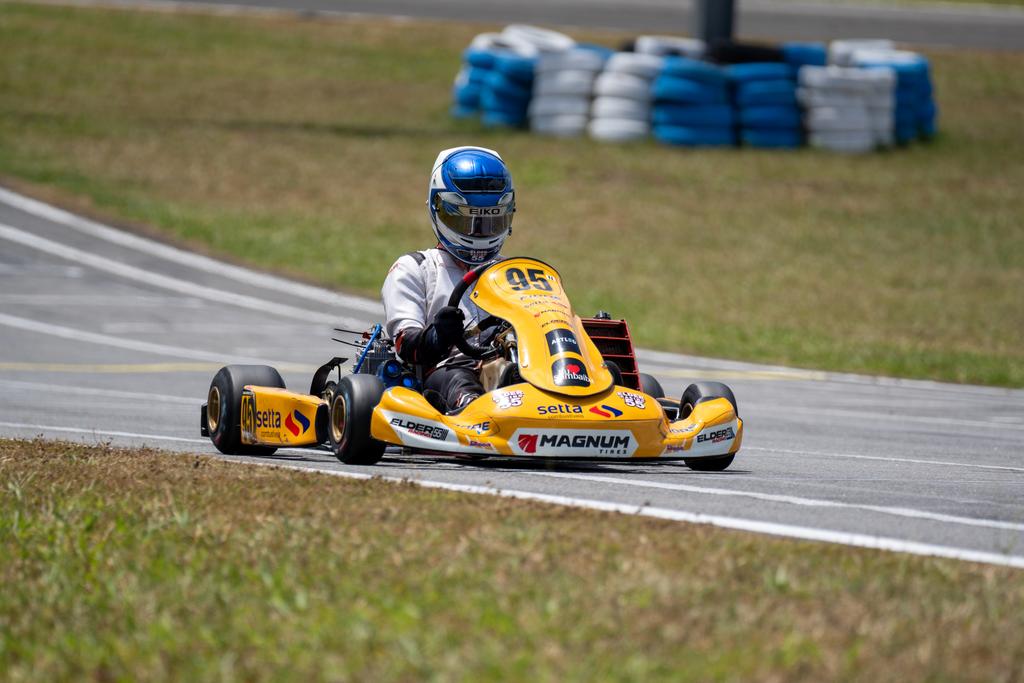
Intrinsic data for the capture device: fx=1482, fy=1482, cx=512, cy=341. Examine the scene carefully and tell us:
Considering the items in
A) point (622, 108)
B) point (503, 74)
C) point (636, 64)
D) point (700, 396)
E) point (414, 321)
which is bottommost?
point (700, 396)

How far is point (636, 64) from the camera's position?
24.2m

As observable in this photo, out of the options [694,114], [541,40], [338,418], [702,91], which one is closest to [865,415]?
[338,418]

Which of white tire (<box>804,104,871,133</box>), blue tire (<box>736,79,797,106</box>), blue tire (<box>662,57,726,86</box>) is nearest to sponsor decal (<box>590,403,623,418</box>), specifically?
blue tire (<box>662,57,726,86</box>)

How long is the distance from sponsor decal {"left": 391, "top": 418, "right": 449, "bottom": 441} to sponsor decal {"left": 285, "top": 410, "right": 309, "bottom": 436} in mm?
1118

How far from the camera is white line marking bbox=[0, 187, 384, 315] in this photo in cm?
1791

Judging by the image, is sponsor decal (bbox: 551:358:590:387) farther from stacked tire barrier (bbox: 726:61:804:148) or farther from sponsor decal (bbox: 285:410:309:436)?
stacked tire barrier (bbox: 726:61:804:148)

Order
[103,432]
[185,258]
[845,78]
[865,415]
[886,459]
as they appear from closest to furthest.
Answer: [886,459], [103,432], [865,415], [185,258], [845,78]

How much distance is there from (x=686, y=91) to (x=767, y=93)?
1430mm

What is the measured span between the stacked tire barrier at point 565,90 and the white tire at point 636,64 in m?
0.26

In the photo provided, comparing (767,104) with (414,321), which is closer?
(414,321)

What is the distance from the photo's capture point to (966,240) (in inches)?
851

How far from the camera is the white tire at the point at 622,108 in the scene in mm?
25438

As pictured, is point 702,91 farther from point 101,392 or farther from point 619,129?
point 101,392

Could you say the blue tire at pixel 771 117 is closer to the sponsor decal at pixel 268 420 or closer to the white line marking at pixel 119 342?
the white line marking at pixel 119 342
